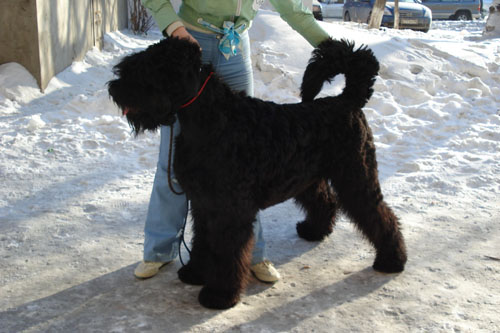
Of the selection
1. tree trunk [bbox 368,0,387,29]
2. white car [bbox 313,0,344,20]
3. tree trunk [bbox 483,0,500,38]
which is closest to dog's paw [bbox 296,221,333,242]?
tree trunk [bbox 483,0,500,38]

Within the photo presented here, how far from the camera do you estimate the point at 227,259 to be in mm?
2590

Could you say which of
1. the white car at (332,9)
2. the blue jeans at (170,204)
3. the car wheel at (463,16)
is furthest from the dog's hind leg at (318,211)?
the car wheel at (463,16)

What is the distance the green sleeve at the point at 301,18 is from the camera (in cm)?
296

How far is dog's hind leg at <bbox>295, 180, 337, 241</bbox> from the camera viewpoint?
3385mm

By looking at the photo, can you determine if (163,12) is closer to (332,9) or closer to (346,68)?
(346,68)

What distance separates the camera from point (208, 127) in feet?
8.06

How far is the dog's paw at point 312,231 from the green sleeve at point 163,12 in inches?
65.4

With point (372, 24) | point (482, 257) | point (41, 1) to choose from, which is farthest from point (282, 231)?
point (372, 24)

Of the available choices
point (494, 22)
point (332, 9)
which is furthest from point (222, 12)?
point (332, 9)

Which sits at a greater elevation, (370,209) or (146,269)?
(370,209)

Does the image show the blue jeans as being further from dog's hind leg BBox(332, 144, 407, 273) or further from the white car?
the white car

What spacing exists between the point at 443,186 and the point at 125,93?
3.12 meters

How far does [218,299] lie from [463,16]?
23494mm

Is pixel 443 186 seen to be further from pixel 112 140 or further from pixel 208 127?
pixel 112 140
